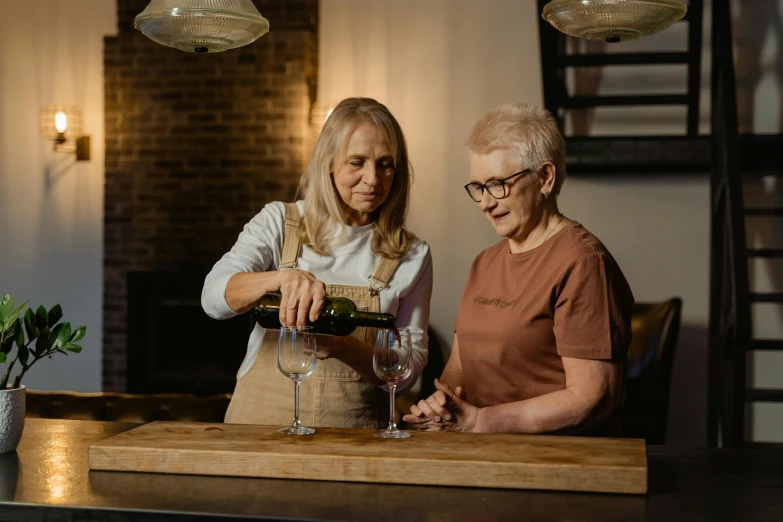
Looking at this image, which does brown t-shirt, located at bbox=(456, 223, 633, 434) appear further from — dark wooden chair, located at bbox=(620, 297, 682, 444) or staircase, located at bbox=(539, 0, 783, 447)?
staircase, located at bbox=(539, 0, 783, 447)

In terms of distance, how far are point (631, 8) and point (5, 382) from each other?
1.73 m

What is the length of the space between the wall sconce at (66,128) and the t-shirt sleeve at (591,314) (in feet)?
17.5

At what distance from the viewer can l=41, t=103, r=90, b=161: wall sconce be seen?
670 centimetres

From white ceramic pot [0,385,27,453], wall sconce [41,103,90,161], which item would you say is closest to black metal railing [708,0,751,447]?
white ceramic pot [0,385,27,453]

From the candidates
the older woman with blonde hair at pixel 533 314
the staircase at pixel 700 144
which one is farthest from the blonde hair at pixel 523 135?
the staircase at pixel 700 144

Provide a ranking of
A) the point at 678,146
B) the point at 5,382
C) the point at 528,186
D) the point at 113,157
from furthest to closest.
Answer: the point at 113,157
the point at 678,146
the point at 528,186
the point at 5,382

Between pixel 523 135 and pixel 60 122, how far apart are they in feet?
17.0

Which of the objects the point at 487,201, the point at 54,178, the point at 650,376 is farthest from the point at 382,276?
the point at 54,178

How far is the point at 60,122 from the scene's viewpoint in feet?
22.0

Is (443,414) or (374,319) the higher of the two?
(374,319)

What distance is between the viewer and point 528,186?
232 cm

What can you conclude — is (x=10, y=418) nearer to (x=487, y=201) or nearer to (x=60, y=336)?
(x=60, y=336)

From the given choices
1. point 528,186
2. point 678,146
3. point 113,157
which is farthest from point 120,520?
point 113,157

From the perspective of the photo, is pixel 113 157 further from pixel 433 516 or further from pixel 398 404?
pixel 433 516
